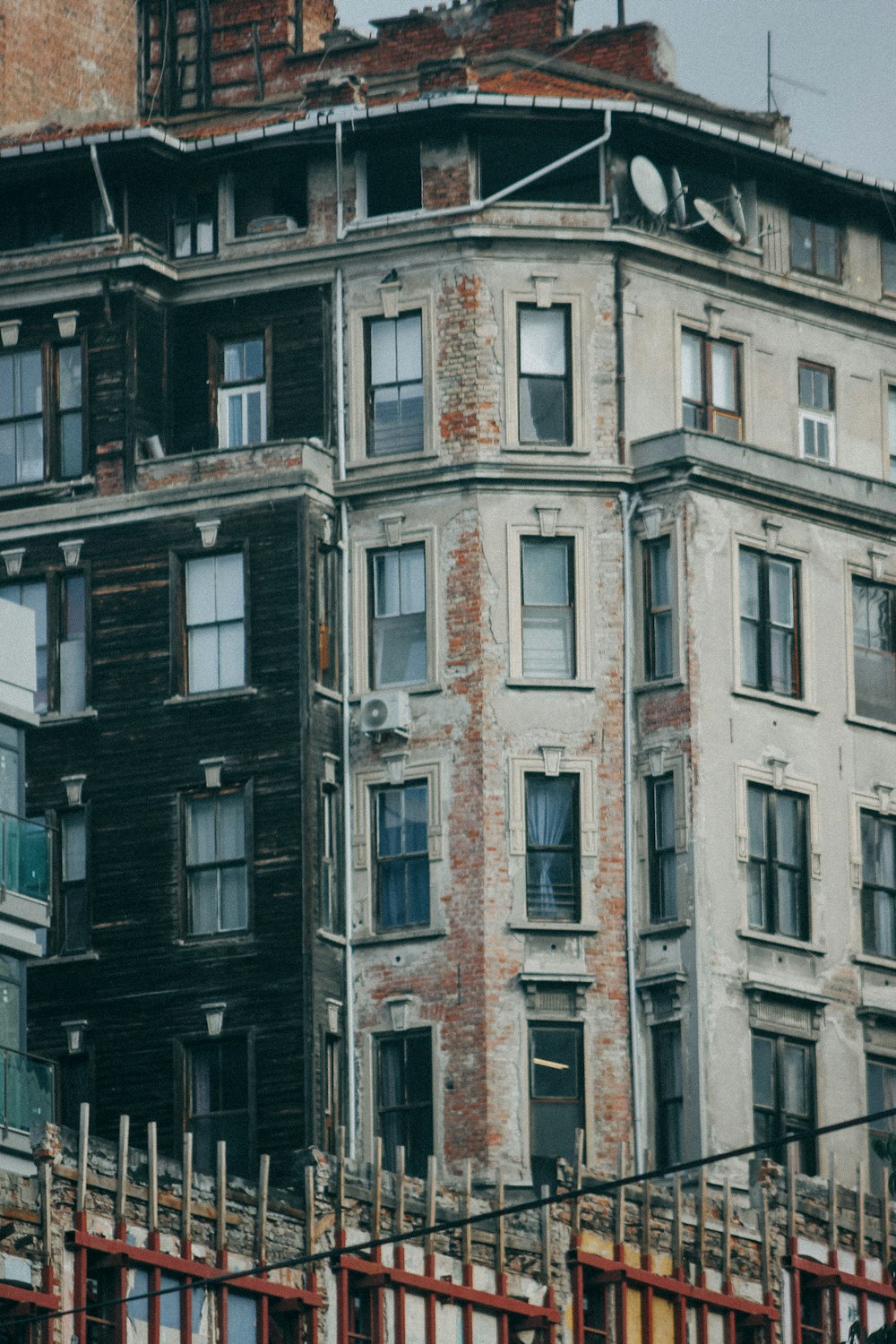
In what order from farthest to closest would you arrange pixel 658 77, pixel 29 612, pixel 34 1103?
1. pixel 658 77
2. pixel 29 612
3. pixel 34 1103

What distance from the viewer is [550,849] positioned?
65.9 m

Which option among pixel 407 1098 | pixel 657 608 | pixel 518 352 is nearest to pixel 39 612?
pixel 518 352

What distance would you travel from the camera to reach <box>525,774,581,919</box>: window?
216 feet

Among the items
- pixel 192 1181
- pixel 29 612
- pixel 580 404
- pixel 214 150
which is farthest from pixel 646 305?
pixel 192 1181

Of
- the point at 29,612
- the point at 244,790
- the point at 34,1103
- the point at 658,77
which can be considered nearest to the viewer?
the point at 34,1103

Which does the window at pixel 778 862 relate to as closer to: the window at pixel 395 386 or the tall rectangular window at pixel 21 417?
the window at pixel 395 386

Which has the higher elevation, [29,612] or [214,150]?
[214,150]

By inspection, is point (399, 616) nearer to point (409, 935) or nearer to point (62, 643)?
point (409, 935)

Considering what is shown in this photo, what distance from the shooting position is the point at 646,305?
68.9 metres

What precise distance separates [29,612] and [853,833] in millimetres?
16400

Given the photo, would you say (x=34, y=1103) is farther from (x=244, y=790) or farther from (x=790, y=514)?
(x=790, y=514)

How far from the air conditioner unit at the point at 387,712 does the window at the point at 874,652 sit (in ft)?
26.4

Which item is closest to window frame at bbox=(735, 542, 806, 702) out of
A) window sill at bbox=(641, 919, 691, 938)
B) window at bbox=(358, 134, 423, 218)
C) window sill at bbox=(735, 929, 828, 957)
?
window sill at bbox=(735, 929, 828, 957)

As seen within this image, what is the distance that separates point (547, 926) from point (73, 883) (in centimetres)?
790
